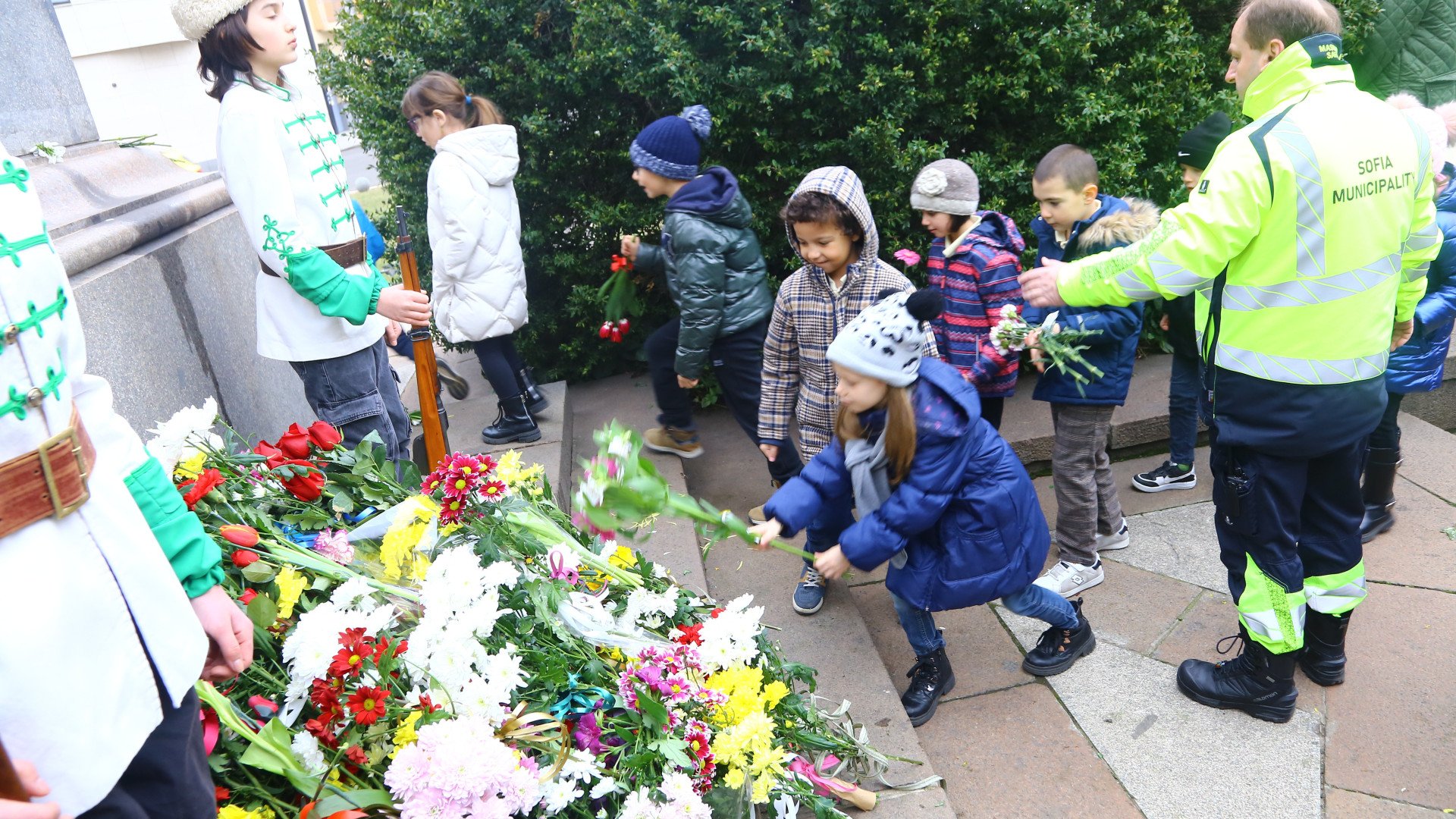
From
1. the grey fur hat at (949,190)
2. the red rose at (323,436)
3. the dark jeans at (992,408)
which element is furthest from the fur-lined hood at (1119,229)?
the red rose at (323,436)

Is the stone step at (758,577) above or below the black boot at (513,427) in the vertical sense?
below

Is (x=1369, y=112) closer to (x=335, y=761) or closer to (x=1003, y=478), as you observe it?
(x=1003, y=478)

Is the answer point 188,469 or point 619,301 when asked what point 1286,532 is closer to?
point 188,469

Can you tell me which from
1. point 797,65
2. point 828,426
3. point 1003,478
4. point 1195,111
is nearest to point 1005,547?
point 1003,478

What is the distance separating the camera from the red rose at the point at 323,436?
8.41ft

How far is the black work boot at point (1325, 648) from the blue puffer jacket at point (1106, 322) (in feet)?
3.16

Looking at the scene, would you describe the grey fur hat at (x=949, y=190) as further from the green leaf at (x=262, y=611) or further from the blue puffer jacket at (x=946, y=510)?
the green leaf at (x=262, y=611)

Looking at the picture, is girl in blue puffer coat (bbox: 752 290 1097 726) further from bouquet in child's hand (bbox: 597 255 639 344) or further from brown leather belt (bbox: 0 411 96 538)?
bouquet in child's hand (bbox: 597 255 639 344)

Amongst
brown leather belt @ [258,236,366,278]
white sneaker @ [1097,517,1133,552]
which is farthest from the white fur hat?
white sneaker @ [1097,517,1133,552]

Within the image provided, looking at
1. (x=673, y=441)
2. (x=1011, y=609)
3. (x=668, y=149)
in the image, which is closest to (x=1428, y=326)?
(x=1011, y=609)

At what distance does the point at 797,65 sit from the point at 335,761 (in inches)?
147

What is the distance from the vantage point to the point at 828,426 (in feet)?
11.6

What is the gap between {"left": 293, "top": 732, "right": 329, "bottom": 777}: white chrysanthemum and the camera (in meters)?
1.80

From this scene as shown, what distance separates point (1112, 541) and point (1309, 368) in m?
1.50
